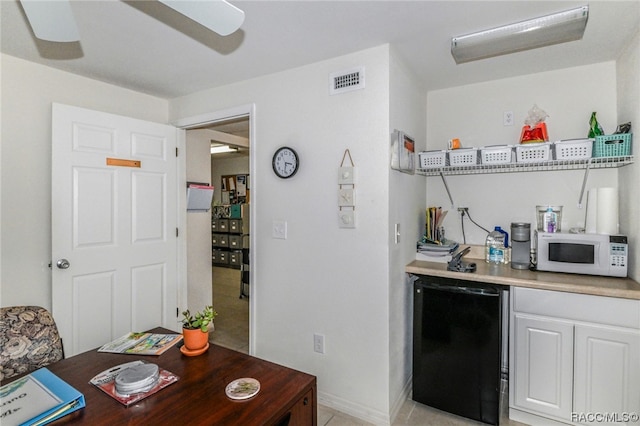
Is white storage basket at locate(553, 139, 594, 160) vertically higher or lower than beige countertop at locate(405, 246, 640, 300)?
higher

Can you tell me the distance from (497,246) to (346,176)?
54.8 inches

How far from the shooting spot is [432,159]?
2.52 metres

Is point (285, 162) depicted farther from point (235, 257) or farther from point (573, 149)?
point (235, 257)

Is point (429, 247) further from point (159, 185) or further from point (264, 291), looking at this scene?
point (159, 185)

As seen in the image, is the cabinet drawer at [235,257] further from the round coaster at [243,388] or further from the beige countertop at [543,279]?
the round coaster at [243,388]

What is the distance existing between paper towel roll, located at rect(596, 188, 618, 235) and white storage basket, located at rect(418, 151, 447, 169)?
3.37ft

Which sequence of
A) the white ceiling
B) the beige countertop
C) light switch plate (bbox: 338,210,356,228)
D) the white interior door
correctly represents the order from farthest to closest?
the white interior door < light switch plate (bbox: 338,210,356,228) < the beige countertop < the white ceiling

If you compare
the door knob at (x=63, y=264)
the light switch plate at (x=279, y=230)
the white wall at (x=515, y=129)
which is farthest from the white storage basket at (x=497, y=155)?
the door knob at (x=63, y=264)

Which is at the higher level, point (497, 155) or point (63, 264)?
point (497, 155)

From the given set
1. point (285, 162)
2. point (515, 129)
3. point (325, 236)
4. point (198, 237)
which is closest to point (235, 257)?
point (198, 237)

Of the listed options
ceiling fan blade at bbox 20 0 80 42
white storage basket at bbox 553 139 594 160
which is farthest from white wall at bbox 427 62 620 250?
ceiling fan blade at bbox 20 0 80 42

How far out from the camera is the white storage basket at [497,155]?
89.0 inches

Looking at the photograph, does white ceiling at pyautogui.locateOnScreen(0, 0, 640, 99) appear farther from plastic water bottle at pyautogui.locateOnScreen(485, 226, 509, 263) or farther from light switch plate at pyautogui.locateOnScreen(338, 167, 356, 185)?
plastic water bottle at pyautogui.locateOnScreen(485, 226, 509, 263)

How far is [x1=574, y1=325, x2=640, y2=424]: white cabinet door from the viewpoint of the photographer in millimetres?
1739
